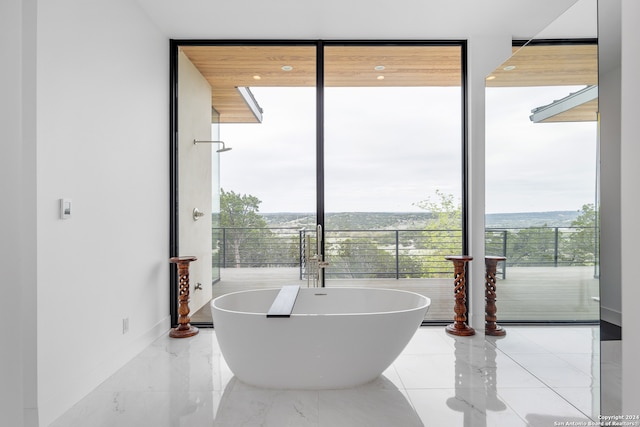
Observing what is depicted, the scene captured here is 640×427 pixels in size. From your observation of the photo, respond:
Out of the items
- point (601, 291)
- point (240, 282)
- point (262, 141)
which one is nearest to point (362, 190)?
point (262, 141)

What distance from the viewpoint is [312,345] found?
230 cm

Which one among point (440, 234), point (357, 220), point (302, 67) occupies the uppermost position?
point (302, 67)

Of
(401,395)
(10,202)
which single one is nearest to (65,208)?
(10,202)

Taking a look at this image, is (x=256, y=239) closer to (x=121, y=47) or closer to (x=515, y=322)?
(x=121, y=47)

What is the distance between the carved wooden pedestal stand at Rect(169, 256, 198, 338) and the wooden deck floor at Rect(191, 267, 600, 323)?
260 millimetres

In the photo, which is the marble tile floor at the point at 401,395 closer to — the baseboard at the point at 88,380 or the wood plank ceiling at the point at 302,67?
the baseboard at the point at 88,380

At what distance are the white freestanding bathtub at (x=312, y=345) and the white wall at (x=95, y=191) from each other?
80 centimetres

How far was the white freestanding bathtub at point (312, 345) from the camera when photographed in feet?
7.53

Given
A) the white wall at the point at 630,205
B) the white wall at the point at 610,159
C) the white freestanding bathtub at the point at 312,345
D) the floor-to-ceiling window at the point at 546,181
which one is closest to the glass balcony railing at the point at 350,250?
the floor-to-ceiling window at the point at 546,181

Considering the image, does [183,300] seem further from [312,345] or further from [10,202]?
[10,202]

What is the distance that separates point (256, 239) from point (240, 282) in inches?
16.7

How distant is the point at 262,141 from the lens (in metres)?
3.84

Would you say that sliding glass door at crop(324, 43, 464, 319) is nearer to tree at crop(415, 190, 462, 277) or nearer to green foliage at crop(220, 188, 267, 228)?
tree at crop(415, 190, 462, 277)

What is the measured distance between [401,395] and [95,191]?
2.21 m
